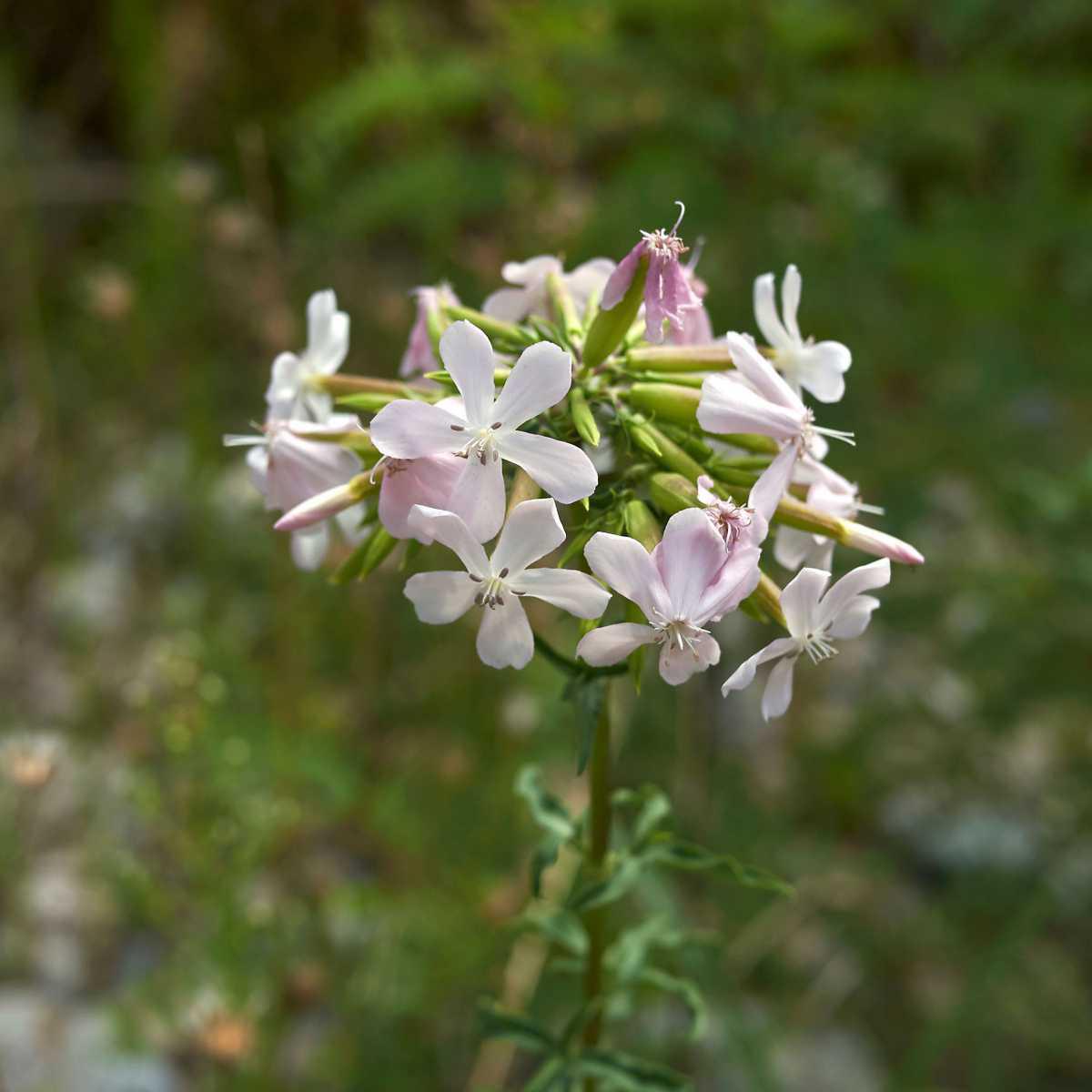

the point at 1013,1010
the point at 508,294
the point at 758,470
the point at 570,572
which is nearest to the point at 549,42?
the point at 508,294

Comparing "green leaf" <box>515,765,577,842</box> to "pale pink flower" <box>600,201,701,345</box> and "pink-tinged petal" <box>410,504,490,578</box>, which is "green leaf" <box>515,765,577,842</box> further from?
"pale pink flower" <box>600,201,701,345</box>

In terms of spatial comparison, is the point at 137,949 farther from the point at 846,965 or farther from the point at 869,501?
the point at 869,501

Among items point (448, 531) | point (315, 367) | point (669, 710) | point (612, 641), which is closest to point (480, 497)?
point (448, 531)

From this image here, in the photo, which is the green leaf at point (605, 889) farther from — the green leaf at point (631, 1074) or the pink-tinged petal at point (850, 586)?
the pink-tinged petal at point (850, 586)

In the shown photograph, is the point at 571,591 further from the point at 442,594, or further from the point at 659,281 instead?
the point at 659,281

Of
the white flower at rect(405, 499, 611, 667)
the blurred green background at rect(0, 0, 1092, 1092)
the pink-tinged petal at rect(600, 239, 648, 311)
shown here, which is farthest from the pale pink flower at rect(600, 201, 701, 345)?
the blurred green background at rect(0, 0, 1092, 1092)

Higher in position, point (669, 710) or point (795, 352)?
point (795, 352)
